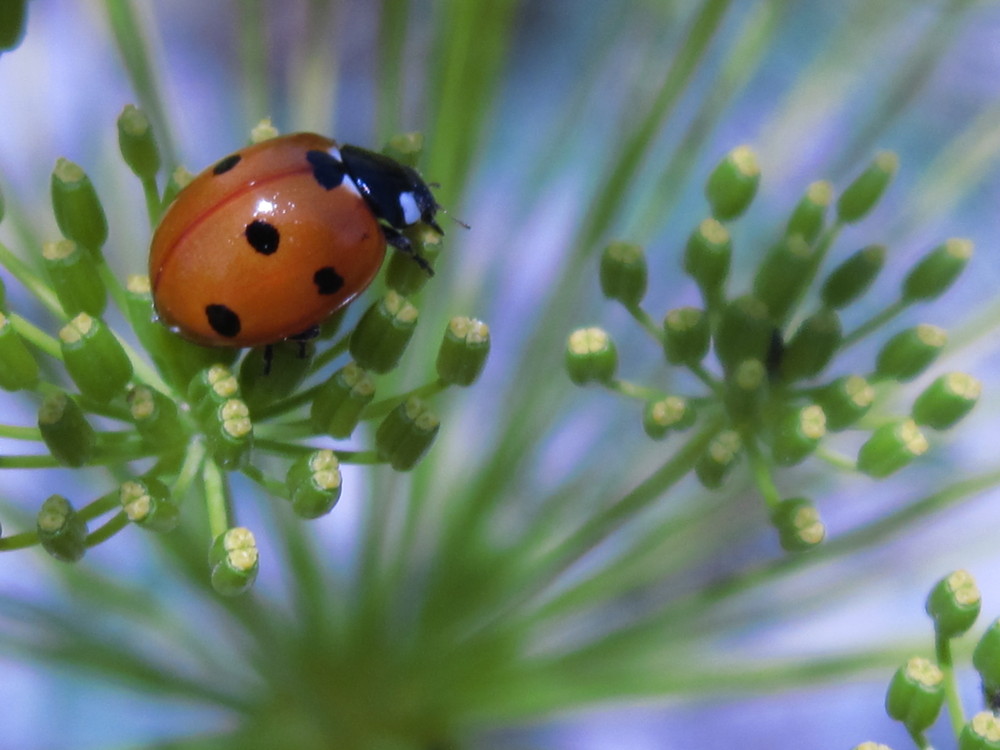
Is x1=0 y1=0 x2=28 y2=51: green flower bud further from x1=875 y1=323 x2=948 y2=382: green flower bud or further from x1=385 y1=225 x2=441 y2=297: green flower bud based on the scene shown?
Result: x1=875 y1=323 x2=948 y2=382: green flower bud

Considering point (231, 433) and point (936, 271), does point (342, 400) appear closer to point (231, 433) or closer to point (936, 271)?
point (231, 433)

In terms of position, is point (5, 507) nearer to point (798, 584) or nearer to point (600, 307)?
point (600, 307)

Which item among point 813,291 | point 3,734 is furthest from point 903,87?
point 3,734

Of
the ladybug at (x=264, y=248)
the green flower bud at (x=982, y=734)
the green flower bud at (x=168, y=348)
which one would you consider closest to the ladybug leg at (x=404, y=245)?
the ladybug at (x=264, y=248)

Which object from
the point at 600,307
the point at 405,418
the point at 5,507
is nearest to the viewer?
the point at 405,418

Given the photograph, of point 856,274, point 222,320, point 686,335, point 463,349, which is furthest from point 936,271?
point 222,320

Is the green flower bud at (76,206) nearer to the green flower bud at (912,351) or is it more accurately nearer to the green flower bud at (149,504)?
the green flower bud at (149,504)
